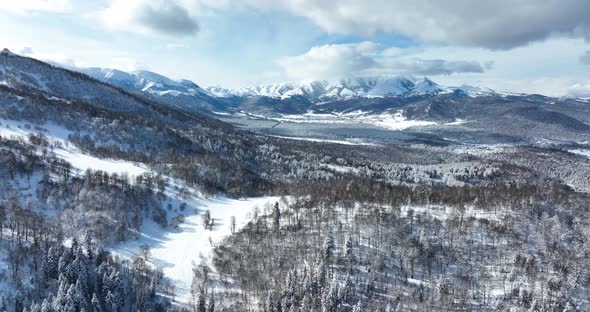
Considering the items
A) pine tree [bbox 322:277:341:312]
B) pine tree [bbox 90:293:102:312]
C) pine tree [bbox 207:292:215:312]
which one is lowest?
pine tree [bbox 207:292:215:312]

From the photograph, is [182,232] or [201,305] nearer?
[201,305]

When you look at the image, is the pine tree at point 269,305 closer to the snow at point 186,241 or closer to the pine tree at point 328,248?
the pine tree at point 328,248

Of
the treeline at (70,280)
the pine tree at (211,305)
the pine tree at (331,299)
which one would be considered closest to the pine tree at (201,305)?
the pine tree at (211,305)

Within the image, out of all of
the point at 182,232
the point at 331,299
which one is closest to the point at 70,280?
the point at 182,232

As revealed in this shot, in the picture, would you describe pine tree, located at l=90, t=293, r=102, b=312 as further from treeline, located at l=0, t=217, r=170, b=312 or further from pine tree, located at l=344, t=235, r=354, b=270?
pine tree, located at l=344, t=235, r=354, b=270

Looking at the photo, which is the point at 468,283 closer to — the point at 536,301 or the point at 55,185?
the point at 536,301

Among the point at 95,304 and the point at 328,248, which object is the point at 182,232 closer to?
the point at 95,304

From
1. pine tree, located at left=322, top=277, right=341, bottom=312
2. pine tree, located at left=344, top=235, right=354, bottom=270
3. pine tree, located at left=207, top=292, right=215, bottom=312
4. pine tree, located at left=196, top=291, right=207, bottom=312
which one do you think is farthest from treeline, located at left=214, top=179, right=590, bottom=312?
pine tree, located at left=196, top=291, right=207, bottom=312

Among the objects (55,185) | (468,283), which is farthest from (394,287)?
(55,185)
